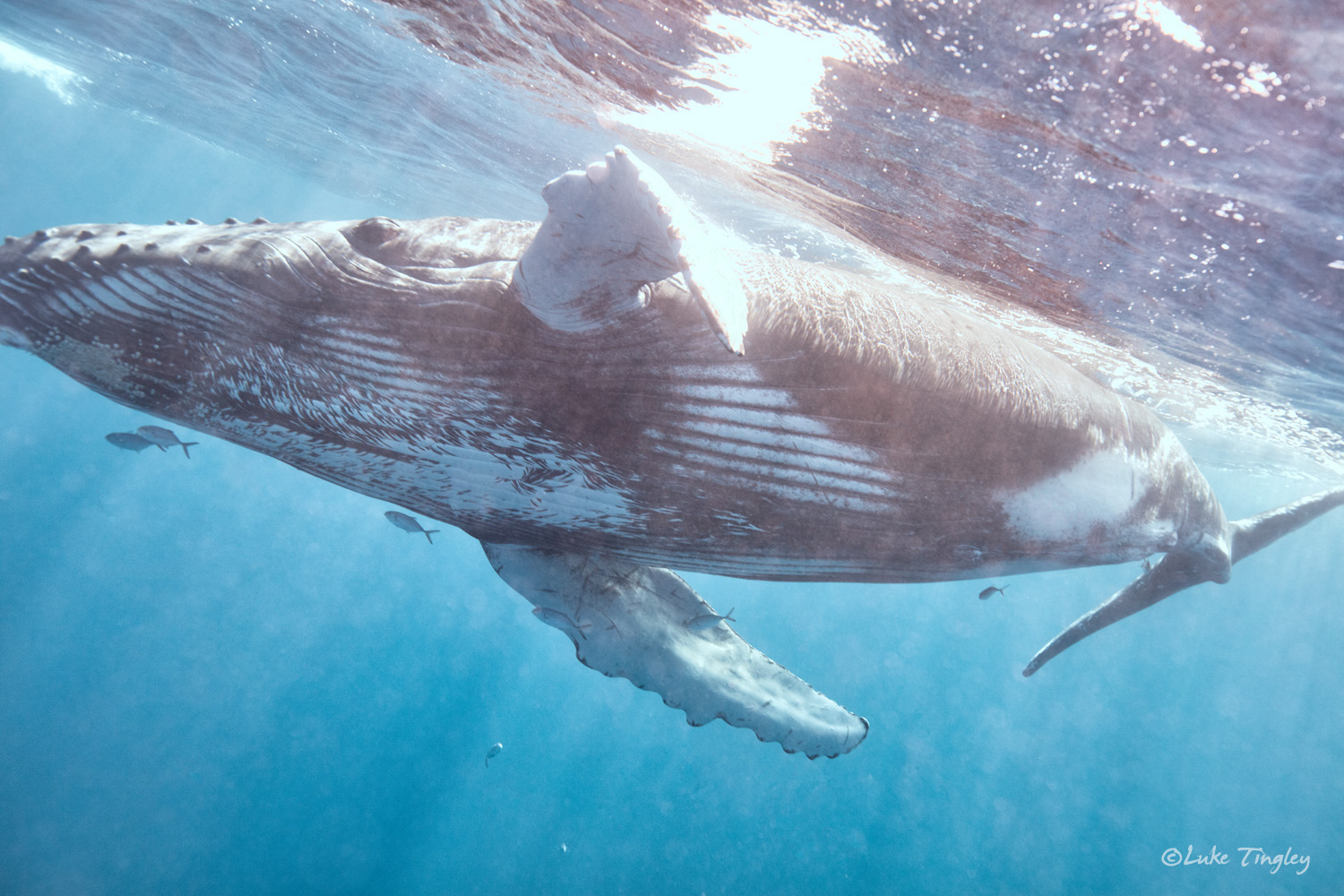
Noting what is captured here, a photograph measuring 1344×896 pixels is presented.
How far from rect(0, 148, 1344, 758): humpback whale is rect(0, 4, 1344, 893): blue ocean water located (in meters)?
15.2

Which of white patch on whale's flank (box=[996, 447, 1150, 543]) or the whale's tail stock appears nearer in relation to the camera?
white patch on whale's flank (box=[996, 447, 1150, 543])

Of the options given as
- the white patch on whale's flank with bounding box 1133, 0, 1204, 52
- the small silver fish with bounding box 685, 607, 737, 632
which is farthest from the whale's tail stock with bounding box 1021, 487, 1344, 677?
the white patch on whale's flank with bounding box 1133, 0, 1204, 52

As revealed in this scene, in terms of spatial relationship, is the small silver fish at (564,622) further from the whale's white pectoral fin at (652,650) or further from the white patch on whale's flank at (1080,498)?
the white patch on whale's flank at (1080,498)

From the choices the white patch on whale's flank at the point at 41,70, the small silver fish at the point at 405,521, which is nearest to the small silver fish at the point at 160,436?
the small silver fish at the point at 405,521

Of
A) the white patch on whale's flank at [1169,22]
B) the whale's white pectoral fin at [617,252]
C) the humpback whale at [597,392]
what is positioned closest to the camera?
the whale's white pectoral fin at [617,252]

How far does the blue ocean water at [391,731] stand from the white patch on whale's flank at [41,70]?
153cm

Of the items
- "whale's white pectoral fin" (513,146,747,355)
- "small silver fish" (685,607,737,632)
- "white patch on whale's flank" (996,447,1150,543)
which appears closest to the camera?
"whale's white pectoral fin" (513,146,747,355)

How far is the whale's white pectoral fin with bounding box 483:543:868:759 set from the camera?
354cm

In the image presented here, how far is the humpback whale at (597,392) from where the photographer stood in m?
2.39

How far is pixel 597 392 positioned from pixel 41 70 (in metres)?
36.5

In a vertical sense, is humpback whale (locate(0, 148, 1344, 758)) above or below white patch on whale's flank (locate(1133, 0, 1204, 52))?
below

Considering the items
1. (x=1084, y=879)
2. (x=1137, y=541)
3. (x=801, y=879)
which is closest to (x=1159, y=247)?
(x=1137, y=541)

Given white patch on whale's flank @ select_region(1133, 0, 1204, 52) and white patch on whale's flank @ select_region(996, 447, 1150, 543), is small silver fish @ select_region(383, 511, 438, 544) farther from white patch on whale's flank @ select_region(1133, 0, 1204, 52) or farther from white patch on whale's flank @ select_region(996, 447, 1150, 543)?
white patch on whale's flank @ select_region(1133, 0, 1204, 52)

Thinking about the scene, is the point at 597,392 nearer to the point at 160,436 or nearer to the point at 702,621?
the point at 702,621
